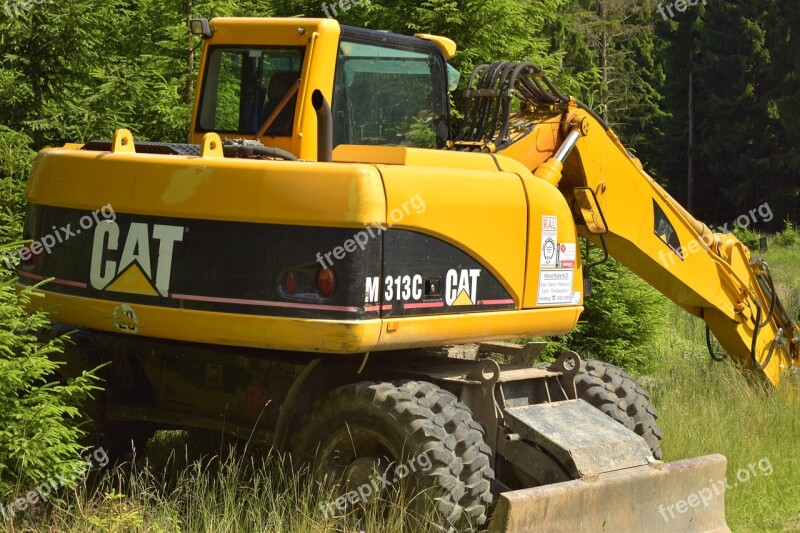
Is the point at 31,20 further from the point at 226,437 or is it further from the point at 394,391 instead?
the point at 394,391

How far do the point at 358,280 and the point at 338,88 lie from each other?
5.71 ft

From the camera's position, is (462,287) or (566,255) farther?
(566,255)

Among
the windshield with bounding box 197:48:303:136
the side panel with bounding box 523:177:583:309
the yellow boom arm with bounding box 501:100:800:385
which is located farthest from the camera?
the yellow boom arm with bounding box 501:100:800:385

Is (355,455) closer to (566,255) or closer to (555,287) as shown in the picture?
(555,287)

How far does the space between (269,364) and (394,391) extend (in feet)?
2.81

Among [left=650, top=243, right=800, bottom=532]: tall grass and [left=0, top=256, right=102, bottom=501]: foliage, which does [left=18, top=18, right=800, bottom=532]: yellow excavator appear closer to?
[left=0, top=256, right=102, bottom=501]: foliage

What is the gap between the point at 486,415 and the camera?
664cm

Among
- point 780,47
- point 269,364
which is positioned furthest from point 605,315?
point 780,47
